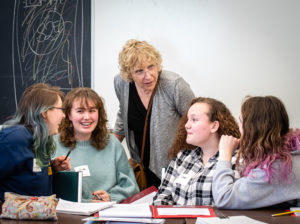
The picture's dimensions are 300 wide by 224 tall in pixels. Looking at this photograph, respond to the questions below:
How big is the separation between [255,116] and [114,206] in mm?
843

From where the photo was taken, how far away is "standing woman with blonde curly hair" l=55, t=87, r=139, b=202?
2500mm

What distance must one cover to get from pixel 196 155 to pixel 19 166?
1.09m

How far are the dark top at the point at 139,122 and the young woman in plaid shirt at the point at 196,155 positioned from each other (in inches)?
17.0

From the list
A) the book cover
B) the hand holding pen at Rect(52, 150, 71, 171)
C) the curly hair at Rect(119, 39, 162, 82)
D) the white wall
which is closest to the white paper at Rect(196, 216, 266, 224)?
the book cover

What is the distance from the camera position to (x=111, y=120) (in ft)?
11.5

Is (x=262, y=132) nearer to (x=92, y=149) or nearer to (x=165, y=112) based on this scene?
(x=165, y=112)

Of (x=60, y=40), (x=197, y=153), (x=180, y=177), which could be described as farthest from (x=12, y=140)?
(x=60, y=40)

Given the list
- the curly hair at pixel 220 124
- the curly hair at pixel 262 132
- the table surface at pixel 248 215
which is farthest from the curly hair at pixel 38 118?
the curly hair at pixel 262 132

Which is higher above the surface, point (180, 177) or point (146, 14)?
point (146, 14)

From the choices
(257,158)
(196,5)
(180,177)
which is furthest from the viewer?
(196,5)

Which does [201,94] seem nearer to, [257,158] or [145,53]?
[145,53]

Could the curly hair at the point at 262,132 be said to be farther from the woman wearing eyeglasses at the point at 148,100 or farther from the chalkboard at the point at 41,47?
the chalkboard at the point at 41,47

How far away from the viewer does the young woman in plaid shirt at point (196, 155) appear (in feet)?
6.79

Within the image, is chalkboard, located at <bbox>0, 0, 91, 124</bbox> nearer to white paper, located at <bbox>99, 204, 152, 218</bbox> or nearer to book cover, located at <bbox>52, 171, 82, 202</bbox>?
book cover, located at <bbox>52, 171, 82, 202</bbox>
